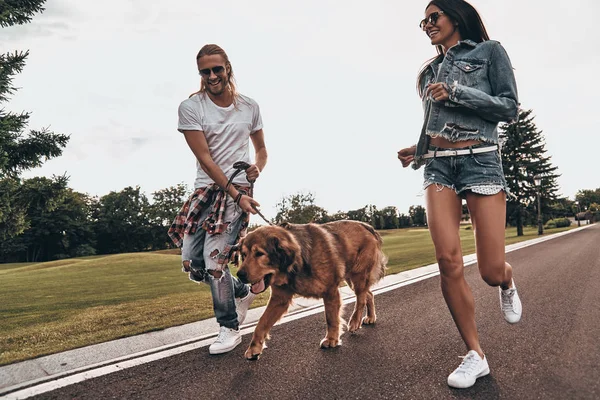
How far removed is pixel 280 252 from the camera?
3.32 m

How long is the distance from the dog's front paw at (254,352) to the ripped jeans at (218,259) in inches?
15.3

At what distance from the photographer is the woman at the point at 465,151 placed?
268 cm

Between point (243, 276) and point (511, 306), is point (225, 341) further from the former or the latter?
point (511, 306)

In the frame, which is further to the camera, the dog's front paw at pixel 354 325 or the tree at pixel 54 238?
the tree at pixel 54 238

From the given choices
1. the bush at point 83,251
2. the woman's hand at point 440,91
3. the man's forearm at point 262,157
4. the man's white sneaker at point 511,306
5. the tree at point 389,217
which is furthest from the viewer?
the tree at point 389,217

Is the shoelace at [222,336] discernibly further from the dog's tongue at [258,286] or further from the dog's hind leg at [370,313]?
the dog's hind leg at [370,313]

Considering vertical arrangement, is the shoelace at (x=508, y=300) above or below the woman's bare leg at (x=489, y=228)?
below

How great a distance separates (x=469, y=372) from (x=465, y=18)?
8.15ft

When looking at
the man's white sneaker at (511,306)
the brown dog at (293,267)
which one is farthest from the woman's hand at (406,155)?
the man's white sneaker at (511,306)

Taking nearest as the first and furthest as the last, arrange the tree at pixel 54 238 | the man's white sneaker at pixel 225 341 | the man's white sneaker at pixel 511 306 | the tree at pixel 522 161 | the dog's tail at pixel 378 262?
1. the man's white sneaker at pixel 511 306
2. the man's white sneaker at pixel 225 341
3. the dog's tail at pixel 378 262
4. the tree at pixel 522 161
5. the tree at pixel 54 238

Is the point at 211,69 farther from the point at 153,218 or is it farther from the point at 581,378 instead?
the point at 153,218

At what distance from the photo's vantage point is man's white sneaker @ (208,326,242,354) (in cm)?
339

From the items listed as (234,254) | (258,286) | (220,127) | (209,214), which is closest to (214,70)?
(220,127)

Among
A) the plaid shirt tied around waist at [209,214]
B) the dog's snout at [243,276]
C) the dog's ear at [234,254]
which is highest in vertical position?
the plaid shirt tied around waist at [209,214]
